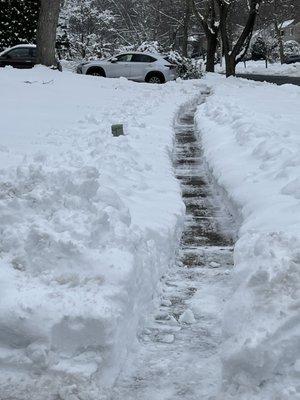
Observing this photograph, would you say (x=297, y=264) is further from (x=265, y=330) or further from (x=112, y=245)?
(x=112, y=245)

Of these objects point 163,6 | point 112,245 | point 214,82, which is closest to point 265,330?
point 112,245

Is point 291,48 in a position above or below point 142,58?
below

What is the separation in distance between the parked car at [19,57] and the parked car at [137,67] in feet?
9.03

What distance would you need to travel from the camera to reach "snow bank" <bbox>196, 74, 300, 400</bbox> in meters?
2.91

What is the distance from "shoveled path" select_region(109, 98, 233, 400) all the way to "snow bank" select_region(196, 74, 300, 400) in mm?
195

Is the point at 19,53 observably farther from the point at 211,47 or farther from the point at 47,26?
the point at 211,47

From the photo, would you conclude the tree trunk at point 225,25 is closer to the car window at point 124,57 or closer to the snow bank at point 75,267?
the car window at point 124,57

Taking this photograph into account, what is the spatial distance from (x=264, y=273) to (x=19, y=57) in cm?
2041

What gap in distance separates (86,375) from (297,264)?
140 centimetres

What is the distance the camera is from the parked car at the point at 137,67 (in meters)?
23.7

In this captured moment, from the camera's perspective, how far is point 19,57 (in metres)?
22.1

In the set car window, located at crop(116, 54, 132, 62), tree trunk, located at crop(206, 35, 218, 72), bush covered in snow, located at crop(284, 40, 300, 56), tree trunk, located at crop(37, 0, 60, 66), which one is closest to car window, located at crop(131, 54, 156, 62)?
car window, located at crop(116, 54, 132, 62)

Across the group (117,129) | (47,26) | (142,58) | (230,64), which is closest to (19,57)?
(47,26)

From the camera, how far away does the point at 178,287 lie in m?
4.33
